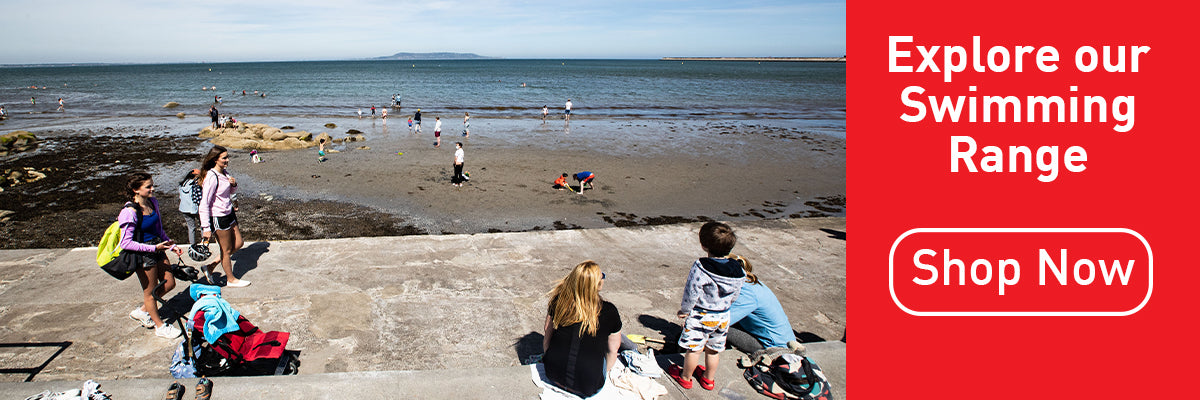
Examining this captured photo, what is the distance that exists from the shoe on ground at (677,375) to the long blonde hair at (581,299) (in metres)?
0.95

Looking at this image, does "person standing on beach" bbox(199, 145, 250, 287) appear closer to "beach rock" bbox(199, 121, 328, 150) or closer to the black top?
the black top

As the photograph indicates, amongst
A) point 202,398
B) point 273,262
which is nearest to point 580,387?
point 202,398

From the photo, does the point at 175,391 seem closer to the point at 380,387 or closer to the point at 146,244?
the point at 380,387

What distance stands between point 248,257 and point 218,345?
350cm

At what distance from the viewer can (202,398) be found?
3.79 meters

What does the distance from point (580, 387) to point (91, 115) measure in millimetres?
45430

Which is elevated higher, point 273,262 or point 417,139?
point 417,139

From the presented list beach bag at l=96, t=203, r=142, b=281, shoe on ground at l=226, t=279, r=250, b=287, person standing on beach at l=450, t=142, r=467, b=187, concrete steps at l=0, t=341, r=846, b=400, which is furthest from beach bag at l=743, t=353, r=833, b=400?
person standing on beach at l=450, t=142, r=467, b=187

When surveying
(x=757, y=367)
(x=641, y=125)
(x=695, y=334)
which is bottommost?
(x=757, y=367)

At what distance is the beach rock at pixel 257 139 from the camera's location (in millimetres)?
20359

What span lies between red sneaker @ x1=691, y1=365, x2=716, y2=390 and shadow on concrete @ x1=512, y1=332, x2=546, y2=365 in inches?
60.2

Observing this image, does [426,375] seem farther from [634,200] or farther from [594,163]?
[594,163]

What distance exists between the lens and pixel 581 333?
3.75 metres

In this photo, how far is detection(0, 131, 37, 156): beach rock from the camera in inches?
784
